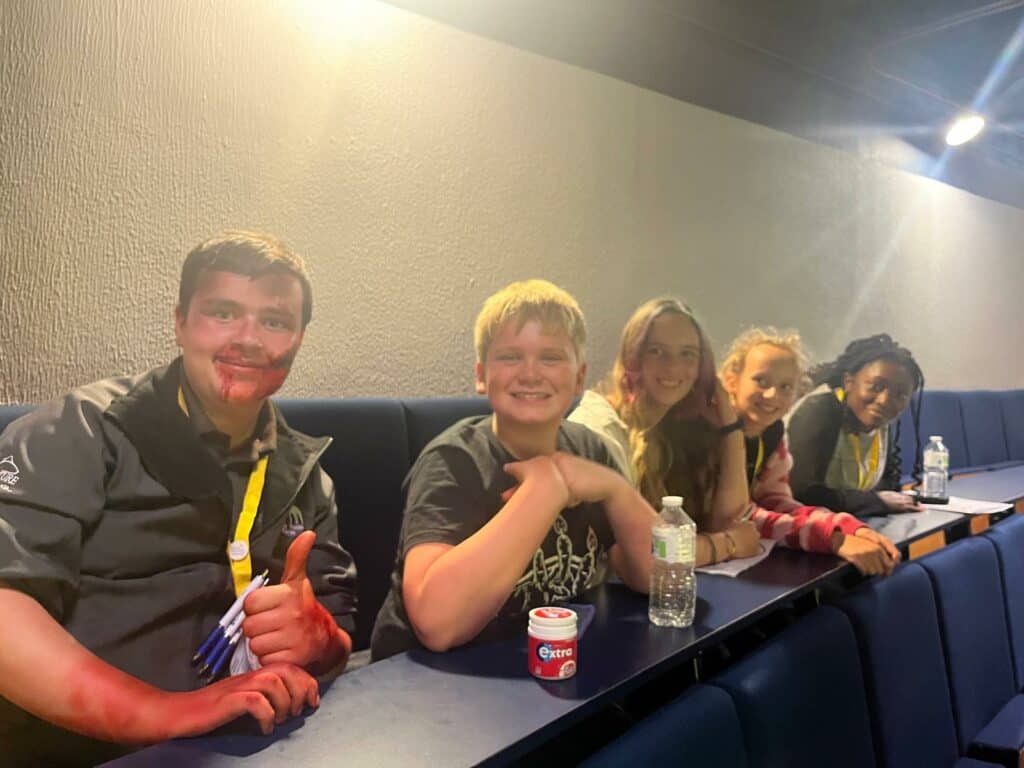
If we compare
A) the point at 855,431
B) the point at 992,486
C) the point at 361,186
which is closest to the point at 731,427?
the point at 855,431

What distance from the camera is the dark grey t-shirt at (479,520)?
4.22 feet

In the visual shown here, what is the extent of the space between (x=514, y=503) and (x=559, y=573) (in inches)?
8.6

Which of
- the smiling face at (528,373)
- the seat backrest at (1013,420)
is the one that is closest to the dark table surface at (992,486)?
the seat backrest at (1013,420)

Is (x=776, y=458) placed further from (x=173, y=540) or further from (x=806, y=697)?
(x=173, y=540)

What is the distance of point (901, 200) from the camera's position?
10.8 feet

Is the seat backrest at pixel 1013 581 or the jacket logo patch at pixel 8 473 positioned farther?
the seat backrest at pixel 1013 581

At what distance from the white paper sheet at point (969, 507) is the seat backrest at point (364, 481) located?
198 cm

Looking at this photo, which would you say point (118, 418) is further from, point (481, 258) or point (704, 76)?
point (704, 76)

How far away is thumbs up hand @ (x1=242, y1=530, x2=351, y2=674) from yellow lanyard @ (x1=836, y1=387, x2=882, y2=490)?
187cm

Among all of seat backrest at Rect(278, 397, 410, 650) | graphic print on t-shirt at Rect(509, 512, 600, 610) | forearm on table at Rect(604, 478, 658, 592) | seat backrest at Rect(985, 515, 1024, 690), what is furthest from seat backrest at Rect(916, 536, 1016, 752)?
seat backrest at Rect(278, 397, 410, 650)

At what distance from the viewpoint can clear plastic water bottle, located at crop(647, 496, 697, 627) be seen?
1.41 metres

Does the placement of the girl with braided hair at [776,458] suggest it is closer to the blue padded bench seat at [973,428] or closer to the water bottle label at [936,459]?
the water bottle label at [936,459]

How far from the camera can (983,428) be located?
4.02 metres

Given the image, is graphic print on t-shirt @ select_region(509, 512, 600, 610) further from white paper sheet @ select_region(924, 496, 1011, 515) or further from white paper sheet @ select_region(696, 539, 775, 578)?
white paper sheet @ select_region(924, 496, 1011, 515)
